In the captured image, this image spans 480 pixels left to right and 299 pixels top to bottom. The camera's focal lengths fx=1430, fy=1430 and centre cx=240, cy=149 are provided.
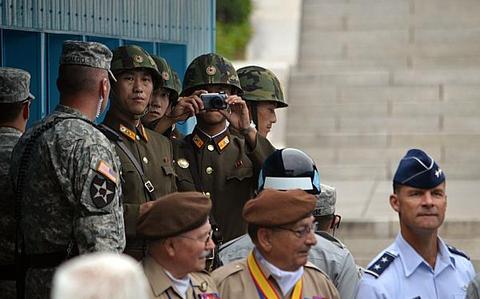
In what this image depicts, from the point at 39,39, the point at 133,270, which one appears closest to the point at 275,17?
the point at 39,39

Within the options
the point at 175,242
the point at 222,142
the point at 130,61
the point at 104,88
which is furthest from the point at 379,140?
the point at 175,242

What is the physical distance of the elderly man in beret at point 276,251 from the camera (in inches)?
225

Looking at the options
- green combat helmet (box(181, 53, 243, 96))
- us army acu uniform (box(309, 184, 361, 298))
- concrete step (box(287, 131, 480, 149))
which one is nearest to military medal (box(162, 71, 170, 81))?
green combat helmet (box(181, 53, 243, 96))

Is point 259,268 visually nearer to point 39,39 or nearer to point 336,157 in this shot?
point 39,39

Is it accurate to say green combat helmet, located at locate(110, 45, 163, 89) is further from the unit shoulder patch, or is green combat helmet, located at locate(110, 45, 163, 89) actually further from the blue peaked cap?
the blue peaked cap

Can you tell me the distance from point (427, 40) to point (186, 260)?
52.0 feet

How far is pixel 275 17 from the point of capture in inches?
911

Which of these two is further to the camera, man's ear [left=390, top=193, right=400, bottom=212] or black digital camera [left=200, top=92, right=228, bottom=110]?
black digital camera [left=200, top=92, right=228, bottom=110]

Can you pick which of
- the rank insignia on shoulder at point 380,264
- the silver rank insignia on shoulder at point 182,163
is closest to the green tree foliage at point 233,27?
the silver rank insignia on shoulder at point 182,163

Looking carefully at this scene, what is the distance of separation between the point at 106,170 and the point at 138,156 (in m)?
1.19

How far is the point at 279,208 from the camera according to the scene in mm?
5715

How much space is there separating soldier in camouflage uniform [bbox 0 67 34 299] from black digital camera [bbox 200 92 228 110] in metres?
0.99

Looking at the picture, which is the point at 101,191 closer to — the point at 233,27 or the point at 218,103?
the point at 218,103

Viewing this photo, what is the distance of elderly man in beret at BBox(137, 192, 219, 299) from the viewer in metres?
5.44
